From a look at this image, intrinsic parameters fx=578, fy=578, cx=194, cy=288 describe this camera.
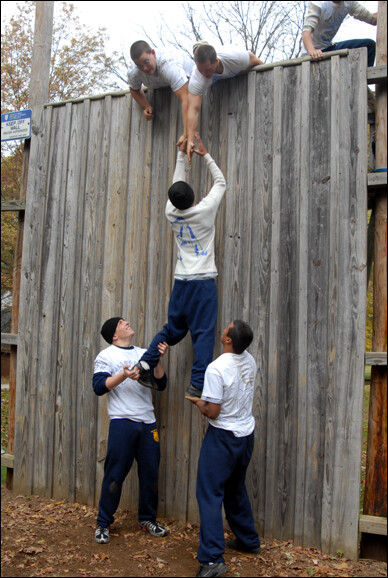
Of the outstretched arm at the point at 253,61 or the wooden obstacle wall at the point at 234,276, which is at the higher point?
the outstretched arm at the point at 253,61

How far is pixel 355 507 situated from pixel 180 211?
2.67m

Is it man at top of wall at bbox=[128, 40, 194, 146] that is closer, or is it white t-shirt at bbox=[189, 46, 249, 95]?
white t-shirt at bbox=[189, 46, 249, 95]

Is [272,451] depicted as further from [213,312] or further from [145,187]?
[145,187]

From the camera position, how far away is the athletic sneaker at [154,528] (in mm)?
4699

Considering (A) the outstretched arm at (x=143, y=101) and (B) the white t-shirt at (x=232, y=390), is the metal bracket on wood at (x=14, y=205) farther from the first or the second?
(B) the white t-shirt at (x=232, y=390)

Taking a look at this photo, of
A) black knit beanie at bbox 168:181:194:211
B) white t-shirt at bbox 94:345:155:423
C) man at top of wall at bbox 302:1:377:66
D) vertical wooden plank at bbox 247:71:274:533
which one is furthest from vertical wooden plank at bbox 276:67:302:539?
white t-shirt at bbox 94:345:155:423

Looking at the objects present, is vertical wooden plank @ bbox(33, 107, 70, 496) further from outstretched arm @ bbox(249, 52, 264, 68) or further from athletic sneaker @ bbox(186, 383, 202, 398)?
outstretched arm @ bbox(249, 52, 264, 68)

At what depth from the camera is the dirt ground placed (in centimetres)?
408

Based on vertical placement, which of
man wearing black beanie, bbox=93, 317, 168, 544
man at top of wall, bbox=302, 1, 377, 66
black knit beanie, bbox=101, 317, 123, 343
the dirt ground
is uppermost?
man at top of wall, bbox=302, 1, 377, 66

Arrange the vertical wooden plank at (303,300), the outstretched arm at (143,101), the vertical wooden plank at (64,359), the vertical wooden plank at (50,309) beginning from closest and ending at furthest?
the vertical wooden plank at (303,300), the outstretched arm at (143,101), the vertical wooden plank at (64,359), the vertical wooden plank at (50,309)

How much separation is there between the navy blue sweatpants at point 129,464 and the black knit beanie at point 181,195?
6.04 feet

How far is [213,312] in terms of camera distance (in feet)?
15.5

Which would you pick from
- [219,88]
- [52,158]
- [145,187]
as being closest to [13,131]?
[52,158]

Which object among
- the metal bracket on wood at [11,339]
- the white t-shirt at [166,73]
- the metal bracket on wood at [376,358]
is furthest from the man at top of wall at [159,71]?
the metal bracket on wood at [11,339]
